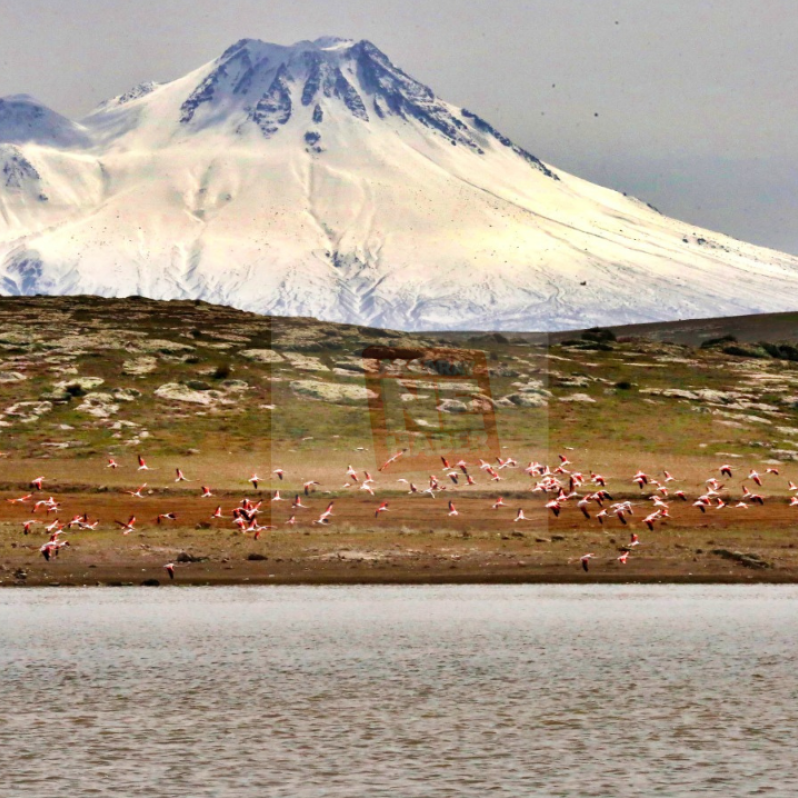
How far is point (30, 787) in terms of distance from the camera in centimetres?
2594

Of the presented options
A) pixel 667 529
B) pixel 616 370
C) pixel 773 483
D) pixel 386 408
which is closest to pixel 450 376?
pixel 386 408

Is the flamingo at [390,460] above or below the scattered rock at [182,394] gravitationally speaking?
below

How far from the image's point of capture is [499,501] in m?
65.1

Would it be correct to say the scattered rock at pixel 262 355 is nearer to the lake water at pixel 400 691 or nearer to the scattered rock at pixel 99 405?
the scattered rock at pixel 99 405

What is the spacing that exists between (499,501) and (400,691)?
2903 cm

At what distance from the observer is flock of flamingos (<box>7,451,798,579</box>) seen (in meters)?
58.3

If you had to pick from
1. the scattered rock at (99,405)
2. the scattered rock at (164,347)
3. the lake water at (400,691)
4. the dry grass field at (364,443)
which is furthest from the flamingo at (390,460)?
the scattered rock at (164,347)

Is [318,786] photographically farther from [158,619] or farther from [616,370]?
[616,370]

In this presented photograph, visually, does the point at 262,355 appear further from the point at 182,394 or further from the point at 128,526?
the point at 128,526

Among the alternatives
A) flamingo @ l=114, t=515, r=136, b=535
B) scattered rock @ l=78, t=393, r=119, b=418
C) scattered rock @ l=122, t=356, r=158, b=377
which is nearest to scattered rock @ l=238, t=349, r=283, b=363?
scattered rock @ l=122, t=356, r=158, b=377

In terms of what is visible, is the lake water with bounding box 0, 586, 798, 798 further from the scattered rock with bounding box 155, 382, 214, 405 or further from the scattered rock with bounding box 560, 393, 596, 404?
the scattered rock with bounding box 560, 393, 596, 404

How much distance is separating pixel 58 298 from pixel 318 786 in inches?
4865

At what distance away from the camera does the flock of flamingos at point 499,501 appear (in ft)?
191

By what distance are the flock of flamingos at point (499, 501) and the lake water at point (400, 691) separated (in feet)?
18.8
